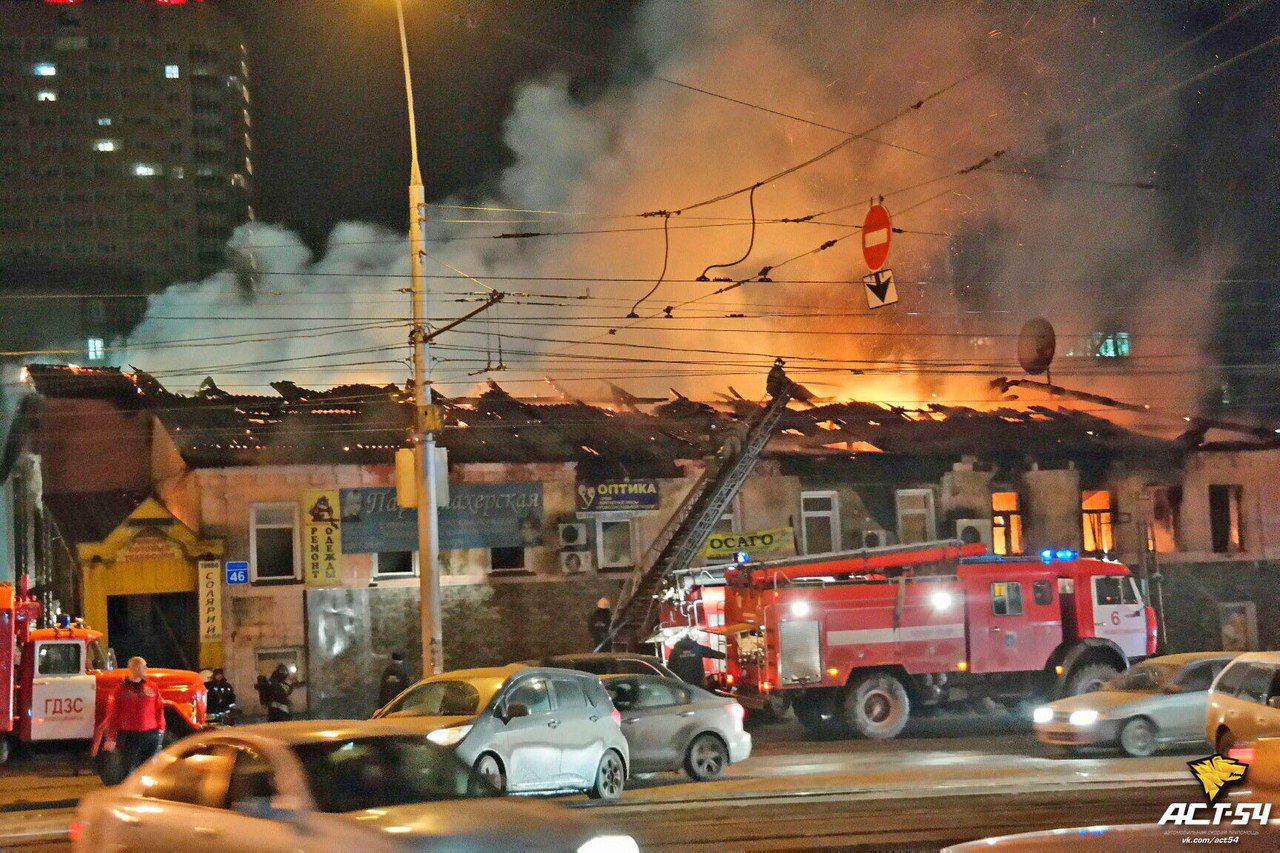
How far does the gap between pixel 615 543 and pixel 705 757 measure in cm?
1208

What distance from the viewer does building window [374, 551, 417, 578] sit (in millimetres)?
26717

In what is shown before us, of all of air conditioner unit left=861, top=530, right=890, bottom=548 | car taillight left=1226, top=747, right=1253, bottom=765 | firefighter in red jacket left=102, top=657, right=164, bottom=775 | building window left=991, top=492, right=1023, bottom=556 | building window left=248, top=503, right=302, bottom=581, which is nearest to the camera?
car taillight left=1226, top=747, right=1253, bottom=765

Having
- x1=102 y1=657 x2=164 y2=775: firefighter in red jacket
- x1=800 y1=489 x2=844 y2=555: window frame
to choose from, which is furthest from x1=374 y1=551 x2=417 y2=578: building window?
x1=102 y1=657 x2=164 y2=775: firefighter in red jacket

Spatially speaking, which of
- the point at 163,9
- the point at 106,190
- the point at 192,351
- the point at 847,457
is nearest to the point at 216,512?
the point at 847,457

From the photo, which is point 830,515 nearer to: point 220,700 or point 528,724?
point 220,700

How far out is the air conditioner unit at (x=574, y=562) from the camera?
27219mm

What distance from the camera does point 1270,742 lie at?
670 cm

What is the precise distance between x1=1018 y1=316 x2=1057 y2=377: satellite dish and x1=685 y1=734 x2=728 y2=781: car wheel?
19.8 m

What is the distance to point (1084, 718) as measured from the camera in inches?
672

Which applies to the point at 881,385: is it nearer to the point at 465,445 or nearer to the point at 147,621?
the point at 465,445

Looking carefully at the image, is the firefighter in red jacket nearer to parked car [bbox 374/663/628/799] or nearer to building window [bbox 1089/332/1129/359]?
parked car [bbox 374/663/628/799]

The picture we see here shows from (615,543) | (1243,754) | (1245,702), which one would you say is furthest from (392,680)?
(1243,754)

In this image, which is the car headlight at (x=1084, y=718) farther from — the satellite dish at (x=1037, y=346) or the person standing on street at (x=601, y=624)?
the satellite dish at (x=1037, y=346)

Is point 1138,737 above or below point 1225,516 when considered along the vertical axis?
below
